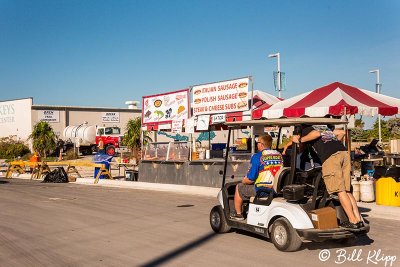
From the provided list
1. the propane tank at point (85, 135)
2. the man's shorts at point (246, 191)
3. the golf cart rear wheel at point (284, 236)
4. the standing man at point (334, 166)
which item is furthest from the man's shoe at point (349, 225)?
the propane tank at point (85, 135)

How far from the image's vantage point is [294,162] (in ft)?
23.4

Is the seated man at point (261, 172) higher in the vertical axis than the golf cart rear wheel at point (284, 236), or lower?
higher

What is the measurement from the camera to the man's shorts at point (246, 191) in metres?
7.79

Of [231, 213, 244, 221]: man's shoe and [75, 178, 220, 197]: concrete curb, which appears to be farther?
[75, 178, 220, 197]: concrete curb

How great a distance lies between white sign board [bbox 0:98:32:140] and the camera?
175 ft

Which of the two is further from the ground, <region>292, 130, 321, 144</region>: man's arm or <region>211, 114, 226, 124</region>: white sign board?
<region>211, 114, 226, 124</region>: white sign board

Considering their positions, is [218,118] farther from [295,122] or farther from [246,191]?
[295,122]

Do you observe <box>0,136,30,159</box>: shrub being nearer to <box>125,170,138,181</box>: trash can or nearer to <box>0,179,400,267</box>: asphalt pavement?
<box>125,170,138,181</box>: trash can

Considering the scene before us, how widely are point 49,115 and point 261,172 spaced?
1922 inches

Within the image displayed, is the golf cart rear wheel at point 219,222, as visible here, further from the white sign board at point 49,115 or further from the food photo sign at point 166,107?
the white sign board at point 49,115

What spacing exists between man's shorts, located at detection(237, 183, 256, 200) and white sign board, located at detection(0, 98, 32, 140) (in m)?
48.6

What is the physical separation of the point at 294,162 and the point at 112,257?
3.00m

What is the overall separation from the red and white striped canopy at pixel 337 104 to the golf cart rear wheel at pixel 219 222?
597 cm

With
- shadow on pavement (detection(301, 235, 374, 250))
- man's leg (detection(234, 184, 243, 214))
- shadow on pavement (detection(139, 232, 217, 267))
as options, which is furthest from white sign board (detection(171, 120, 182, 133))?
shadow on pavement (detection(301, 235, 374, 250))
